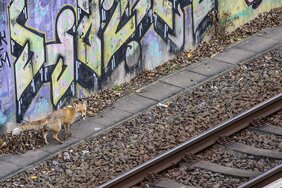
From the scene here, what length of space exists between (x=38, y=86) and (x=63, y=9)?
4.59 feet

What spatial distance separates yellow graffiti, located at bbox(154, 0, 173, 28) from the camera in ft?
57.6

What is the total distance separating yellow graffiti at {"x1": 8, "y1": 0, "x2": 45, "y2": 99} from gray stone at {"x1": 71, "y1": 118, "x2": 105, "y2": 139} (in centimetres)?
111

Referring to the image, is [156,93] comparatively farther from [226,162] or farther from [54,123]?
[226,162]

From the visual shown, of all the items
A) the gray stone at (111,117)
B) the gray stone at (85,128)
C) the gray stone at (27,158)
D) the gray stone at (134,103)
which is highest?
the gray stone at (134,103)

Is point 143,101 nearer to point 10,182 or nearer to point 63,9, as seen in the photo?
point 63,9

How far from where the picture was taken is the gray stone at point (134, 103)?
16.0 metres

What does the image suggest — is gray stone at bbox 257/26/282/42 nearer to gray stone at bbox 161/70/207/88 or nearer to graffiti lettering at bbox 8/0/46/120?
gray stone at bbox 161/70/207/88

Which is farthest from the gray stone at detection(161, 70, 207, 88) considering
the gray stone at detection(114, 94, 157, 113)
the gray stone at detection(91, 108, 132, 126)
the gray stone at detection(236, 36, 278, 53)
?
the gray stone at detection(236, 36, 278, 53)

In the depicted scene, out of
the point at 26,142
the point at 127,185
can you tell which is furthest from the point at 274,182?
the point at 26,142

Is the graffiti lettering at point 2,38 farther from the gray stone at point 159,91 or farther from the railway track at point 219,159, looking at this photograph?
the railway track at point 219,159

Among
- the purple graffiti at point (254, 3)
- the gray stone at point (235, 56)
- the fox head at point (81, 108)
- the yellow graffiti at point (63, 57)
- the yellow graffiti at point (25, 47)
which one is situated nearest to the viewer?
the yellow graffiti at point (25, 47)

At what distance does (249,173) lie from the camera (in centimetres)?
1340

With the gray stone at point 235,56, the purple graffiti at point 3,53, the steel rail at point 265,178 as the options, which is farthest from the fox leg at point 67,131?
the gray stone at point 235,56

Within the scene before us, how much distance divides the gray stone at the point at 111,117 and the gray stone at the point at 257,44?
368 cm
